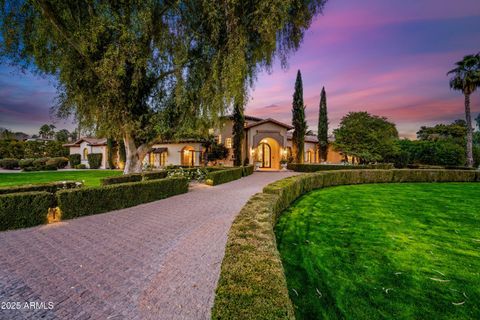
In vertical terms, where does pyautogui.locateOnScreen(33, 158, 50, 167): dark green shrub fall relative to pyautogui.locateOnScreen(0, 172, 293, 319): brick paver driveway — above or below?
above

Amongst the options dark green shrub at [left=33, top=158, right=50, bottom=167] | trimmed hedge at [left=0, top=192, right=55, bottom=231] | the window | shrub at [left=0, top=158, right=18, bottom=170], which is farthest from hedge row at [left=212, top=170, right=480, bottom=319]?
shrub at [left=0, top=158, right=18, bottom=170]

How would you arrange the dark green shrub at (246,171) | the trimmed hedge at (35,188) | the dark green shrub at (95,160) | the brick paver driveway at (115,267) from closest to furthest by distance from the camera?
1. the brick paver driveway at (115,267)
2. the trimmed hedge at (35,188)
3. the dark green shrub at (246,171)
4. the dark green shrub at (95,160)

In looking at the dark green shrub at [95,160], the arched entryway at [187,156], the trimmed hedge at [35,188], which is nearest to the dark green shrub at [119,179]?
the trimmed hedge at [35,188]

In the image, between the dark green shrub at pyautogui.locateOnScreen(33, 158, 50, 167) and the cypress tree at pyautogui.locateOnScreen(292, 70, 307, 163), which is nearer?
the cypress tree at pyautogui.locateOnScreen(292, 70, 307, 163)

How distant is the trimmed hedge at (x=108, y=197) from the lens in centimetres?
705

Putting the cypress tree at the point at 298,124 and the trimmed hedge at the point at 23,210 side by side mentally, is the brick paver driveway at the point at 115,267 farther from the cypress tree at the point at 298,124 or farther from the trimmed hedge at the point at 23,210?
the cypress tree at the point at 298,124

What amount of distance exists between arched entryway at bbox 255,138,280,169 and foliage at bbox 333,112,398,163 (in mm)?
7684

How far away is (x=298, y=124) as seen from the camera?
2733 cm

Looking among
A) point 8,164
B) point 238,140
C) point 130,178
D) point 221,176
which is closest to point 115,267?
point 130,178

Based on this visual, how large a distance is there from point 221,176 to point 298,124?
15.9 metres

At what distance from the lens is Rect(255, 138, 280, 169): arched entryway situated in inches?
1135

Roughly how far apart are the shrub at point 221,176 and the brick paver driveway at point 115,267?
24.4ft

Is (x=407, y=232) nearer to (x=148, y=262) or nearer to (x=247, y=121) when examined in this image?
(x=148, y=262)

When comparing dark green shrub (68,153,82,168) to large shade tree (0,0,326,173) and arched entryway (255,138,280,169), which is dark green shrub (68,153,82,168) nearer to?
arched entryway (255,138,280,169)
